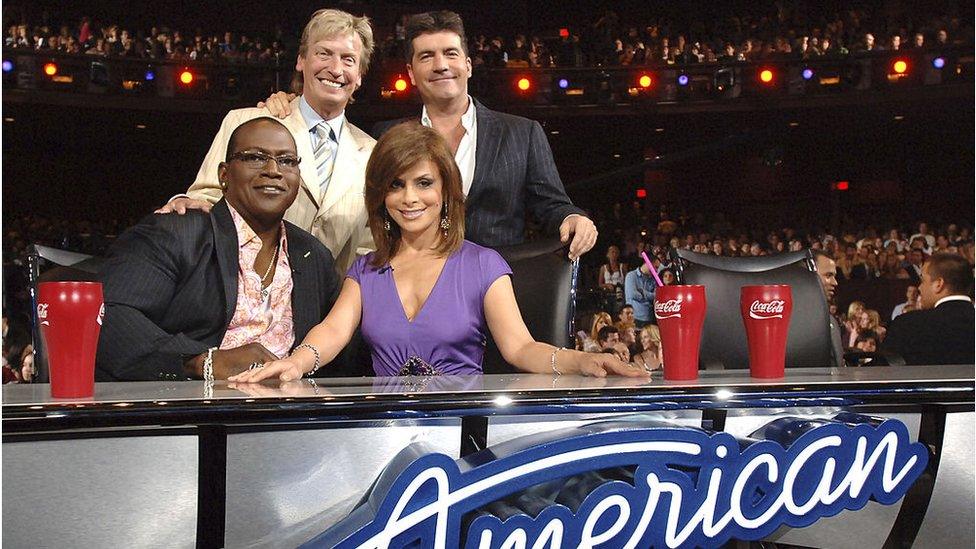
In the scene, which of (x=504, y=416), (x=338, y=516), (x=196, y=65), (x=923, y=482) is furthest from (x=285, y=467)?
(x=196, y=65)

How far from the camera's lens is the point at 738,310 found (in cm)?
242

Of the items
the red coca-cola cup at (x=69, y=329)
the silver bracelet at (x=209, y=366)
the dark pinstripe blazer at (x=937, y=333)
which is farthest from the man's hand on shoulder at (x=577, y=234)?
the dark pinstripe blazer at (x=937, y=333)

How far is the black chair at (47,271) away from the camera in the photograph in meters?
1.81

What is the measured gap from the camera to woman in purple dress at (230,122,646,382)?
184cm

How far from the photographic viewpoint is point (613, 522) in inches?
43.9

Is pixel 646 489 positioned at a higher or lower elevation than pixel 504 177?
lower

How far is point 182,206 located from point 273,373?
831mm

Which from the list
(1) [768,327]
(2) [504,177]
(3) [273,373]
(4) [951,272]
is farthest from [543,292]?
(4) [951,272]

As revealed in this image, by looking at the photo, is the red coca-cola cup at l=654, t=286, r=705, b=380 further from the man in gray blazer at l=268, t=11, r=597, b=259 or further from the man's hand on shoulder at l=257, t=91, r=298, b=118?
the man's hand on shoulder at l=257, t=91, r=298, b=118

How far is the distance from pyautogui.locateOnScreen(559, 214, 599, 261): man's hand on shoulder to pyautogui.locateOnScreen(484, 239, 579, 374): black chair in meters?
0.02

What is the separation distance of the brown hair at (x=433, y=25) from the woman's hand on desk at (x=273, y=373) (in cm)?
161

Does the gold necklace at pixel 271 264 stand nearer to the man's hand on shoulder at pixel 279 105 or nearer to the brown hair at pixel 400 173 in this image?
the brown hair at pixel 400 173

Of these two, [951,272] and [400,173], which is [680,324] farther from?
[951,272]

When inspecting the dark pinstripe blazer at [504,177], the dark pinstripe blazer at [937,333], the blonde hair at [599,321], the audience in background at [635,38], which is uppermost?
the audience in background at [635,38]
